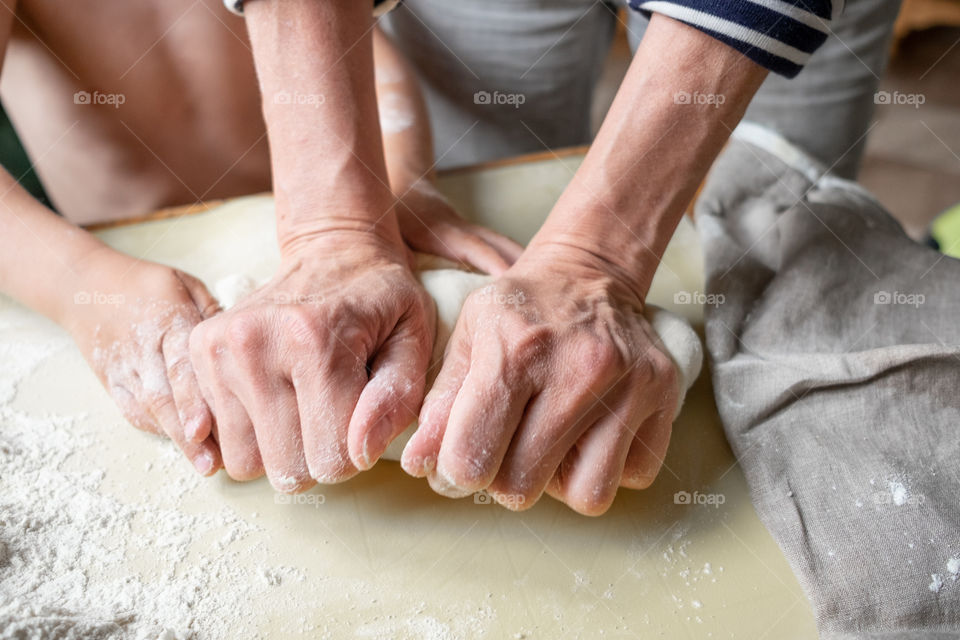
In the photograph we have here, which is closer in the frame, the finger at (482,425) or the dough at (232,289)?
the finger at (482,425)

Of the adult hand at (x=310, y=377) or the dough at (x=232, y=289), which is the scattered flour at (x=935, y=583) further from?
the dough at (x=232, y=289)

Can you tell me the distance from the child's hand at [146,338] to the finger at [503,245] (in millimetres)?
341

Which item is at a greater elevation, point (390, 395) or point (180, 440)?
point (390, 395)

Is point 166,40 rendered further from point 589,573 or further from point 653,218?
point 589,573

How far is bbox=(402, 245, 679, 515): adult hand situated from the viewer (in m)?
0.60

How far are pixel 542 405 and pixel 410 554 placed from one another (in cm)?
19

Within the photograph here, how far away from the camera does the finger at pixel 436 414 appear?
60 centimetres

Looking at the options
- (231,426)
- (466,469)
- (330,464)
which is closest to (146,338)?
(231,426)

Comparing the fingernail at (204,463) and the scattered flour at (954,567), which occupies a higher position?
the scattered flour at (954,567)

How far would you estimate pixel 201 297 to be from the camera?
781 millimetres

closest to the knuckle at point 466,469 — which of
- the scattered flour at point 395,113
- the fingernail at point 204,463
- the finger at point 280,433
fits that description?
the finger at point 280,433

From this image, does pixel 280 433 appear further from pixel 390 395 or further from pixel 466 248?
pixel 466 248

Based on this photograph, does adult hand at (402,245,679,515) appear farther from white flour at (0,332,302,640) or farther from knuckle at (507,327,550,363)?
white flour at (0,332,302,640)

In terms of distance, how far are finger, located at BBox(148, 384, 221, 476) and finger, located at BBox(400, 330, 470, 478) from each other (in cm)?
21
